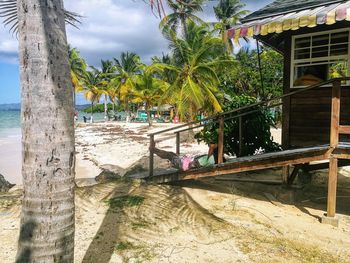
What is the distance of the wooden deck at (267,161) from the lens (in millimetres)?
5598

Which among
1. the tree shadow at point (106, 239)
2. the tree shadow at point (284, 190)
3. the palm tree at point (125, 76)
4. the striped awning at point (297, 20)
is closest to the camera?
the tree shadow at point (106, 239)

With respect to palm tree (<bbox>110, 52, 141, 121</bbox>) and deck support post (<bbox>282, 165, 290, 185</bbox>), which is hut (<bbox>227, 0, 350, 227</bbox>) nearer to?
deck support post (<bbox>282, 165, 290, 185</bbox>)

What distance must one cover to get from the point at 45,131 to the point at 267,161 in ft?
16.6

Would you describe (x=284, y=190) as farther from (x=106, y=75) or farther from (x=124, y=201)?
(x=106, y=75)

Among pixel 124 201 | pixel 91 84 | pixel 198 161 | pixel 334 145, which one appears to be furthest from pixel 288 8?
pixel 91 84

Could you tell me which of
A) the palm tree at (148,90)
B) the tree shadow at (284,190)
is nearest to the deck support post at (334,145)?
the tree shadow at (284,190)

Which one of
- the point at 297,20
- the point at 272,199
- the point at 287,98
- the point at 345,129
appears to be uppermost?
the point at 297,20

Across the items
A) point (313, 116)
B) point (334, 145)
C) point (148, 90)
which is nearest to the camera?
point (334, 145)

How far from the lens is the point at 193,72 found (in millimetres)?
18125

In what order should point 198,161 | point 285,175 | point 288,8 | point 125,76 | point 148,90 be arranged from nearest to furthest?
point 288,8 → point 198,161 → point 285,175 → point 148,90 → point 125,76

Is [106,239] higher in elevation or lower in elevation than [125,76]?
lower

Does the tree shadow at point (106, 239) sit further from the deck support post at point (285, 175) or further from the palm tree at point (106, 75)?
the palm tree at point (106, 75)

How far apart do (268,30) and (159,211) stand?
3.79m

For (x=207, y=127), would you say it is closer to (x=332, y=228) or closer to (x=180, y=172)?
(x=180, y=172)
